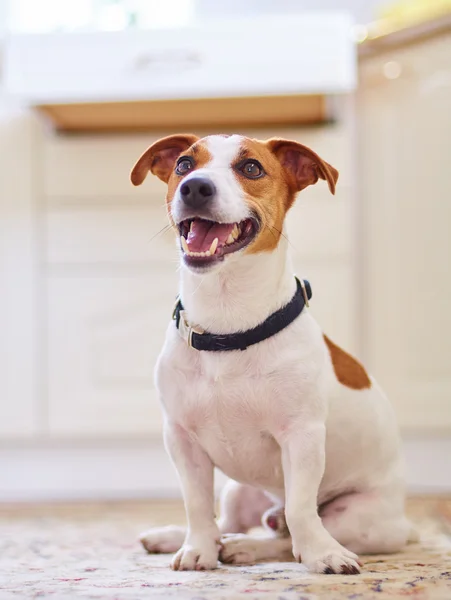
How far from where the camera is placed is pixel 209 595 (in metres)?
1.00

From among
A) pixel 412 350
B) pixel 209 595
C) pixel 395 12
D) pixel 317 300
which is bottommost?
pixel 209 595

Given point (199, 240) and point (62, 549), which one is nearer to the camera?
point (199, 240)

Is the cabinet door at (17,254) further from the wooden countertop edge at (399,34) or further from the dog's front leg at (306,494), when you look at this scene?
the dog's front leg at (306,494)

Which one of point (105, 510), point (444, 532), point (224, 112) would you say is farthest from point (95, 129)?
point (444, 532)

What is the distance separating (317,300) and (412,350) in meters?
0.29

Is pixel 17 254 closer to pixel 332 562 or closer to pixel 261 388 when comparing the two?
pixel 261 388

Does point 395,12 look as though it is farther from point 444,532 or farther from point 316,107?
point 444,532

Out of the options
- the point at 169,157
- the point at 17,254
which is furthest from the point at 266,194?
the point at 17,254

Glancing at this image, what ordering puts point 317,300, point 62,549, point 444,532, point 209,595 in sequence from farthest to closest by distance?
point 317,300 < point 444,532 < point 62,549 < point 209,595

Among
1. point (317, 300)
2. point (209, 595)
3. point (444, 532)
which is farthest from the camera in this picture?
point (317, 300)

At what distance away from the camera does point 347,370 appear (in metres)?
1.38

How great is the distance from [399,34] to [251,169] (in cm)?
112

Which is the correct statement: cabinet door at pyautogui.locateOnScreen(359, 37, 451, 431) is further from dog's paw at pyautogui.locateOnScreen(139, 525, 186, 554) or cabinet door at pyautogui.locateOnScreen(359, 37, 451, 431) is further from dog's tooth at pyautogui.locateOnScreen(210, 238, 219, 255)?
dog's tooth at pyautogui.locateOnScreen(210, 238, 219, 255)

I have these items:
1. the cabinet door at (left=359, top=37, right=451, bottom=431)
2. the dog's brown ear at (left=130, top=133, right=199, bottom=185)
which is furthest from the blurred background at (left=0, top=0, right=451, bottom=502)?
the dog's brown ear at (left=130, top=133, right=199, bottom=185)
